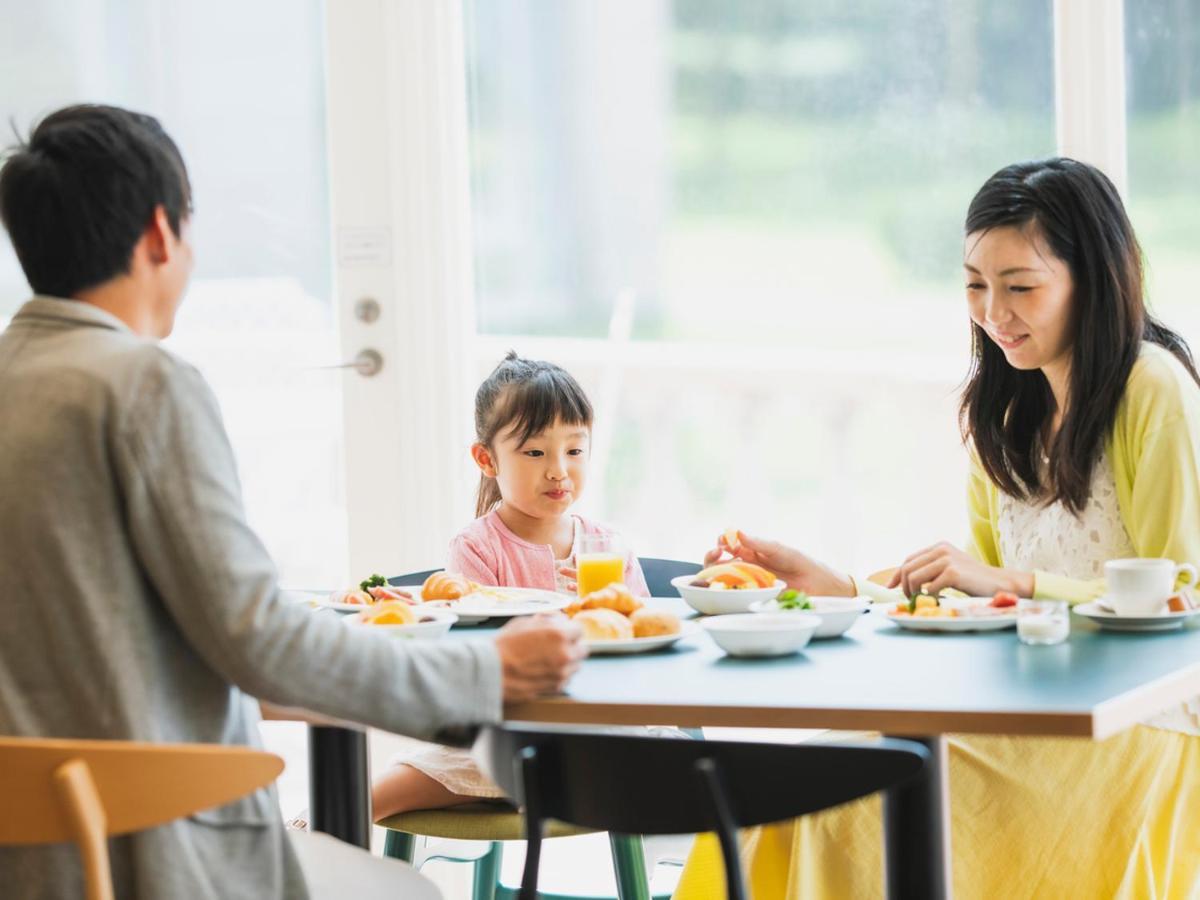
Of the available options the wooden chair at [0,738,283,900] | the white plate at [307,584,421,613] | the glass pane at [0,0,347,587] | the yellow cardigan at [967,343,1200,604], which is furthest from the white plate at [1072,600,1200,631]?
the glass pane at [0,0,347,587]

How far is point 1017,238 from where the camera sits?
7.29ft

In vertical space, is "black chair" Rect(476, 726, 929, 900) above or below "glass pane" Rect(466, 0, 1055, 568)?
below

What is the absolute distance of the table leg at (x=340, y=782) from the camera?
198 centimetres

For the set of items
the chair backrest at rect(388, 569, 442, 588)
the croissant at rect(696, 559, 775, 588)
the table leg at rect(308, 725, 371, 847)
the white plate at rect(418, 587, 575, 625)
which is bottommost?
the table leg at rect(308, 725, 371, 847)

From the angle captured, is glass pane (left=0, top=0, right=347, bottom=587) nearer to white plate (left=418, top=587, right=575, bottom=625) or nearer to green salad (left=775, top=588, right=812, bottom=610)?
white plate (left=418, top=587, right=575, bottom=625)

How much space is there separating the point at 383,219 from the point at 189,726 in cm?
209

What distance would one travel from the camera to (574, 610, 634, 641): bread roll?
176cm

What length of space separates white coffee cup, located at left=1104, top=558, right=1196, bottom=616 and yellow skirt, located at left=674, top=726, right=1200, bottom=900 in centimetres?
20

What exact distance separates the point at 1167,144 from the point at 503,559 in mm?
1449

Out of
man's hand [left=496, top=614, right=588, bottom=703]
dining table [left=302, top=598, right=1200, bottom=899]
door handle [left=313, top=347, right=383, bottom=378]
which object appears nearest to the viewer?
dining table [left=302, top=598, right=1200, bottom=899]

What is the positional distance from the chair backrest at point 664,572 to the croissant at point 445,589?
513mm

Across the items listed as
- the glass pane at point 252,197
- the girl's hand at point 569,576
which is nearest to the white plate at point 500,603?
the girl's hand at point 569,576

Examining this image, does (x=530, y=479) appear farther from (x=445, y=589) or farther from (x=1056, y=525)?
(x=1056, y=525)

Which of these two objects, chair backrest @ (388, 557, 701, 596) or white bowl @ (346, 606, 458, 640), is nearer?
white bowl @ (346, 606, 458, 640)
